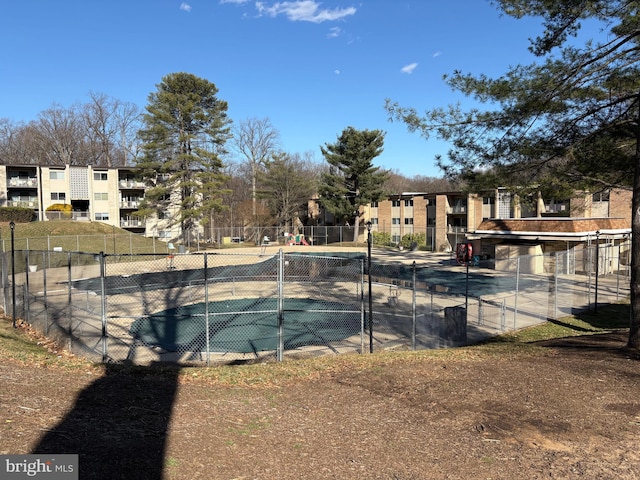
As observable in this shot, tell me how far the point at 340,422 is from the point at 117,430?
7.55 feet

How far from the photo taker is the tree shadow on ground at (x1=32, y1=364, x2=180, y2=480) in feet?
11.9

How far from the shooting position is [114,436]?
4.25 metres

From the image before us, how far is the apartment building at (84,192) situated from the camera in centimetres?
5128

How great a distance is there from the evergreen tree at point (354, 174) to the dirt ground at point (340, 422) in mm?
46568

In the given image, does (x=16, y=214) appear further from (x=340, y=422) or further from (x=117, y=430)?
(x=340, y=422)

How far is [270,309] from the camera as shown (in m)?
19.6

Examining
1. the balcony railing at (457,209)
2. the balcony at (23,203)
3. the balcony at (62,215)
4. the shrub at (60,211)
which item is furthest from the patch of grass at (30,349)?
the balcony railing at (457,209)

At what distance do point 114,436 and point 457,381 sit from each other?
14.7 feet

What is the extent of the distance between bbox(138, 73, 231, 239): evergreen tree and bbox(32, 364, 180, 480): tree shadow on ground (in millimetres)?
40871

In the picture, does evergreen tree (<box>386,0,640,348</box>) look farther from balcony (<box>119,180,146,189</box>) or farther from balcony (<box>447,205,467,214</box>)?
balcony (<box>119,180,146,189</box>)

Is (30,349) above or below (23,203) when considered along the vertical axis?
below

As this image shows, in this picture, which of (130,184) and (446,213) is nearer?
(446,213)

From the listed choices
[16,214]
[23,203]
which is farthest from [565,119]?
[23,203]

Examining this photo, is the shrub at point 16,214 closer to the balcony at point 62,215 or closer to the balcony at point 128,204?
the balcony at point 62,215
